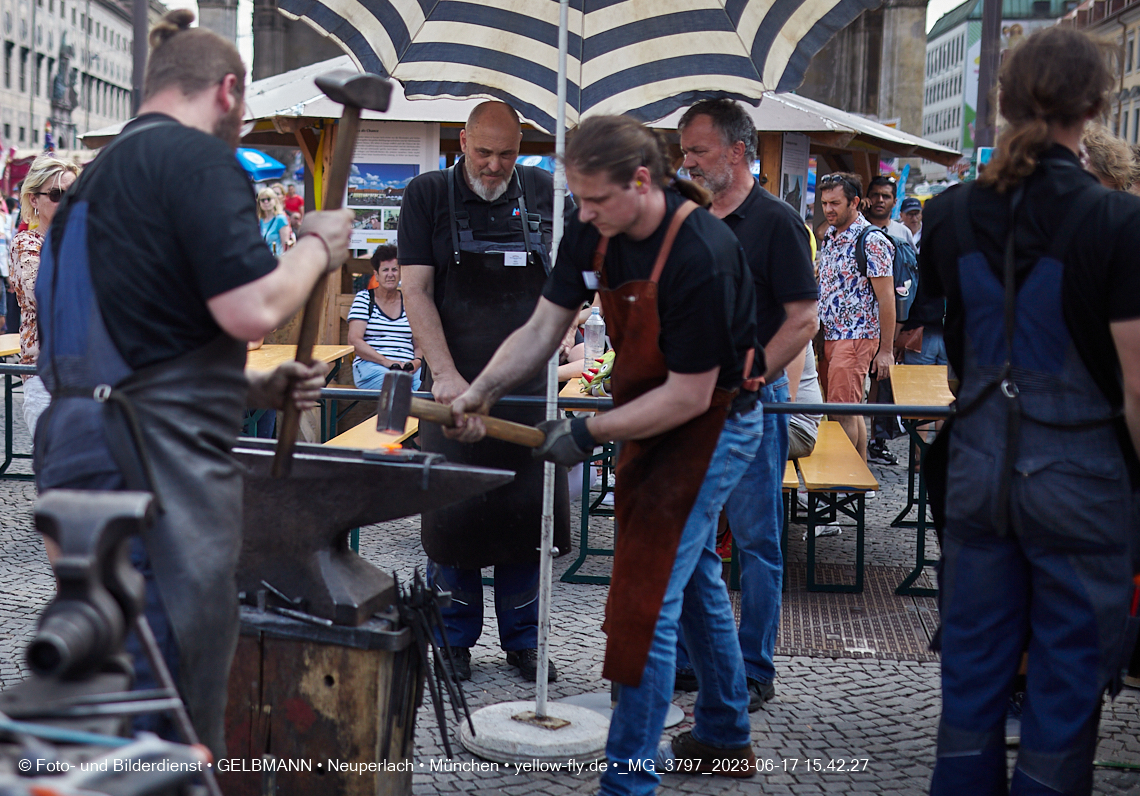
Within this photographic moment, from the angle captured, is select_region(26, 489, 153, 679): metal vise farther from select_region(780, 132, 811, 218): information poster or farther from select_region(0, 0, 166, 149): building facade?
select_region(0, 0, 166, 149): building facade

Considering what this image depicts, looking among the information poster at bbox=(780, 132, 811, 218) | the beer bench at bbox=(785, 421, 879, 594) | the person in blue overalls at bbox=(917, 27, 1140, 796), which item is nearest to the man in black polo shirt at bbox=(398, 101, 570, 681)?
the beer bench at bbox=(785, 421, 879, 594)

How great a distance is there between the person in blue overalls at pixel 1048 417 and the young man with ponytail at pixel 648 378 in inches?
25.5

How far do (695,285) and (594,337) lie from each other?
497 centimetres

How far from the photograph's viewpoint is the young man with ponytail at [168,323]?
2.46m

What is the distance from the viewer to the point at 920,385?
7348 mm

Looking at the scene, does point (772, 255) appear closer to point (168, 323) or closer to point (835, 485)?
point (835, 485)

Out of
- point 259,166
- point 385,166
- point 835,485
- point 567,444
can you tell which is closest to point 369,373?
point 385,166

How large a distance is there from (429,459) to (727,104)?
1924mm

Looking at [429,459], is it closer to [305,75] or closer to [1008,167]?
[1008,167]

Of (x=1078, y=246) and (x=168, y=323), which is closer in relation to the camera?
(x=168, y=323)

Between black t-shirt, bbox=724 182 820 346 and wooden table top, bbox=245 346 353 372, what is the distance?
3962mm

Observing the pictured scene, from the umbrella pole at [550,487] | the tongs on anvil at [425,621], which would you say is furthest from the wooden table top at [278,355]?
the tongs on anvil at [425,621]

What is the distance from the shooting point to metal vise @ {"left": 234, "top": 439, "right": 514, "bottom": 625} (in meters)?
3.21

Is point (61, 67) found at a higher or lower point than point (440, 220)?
higher
